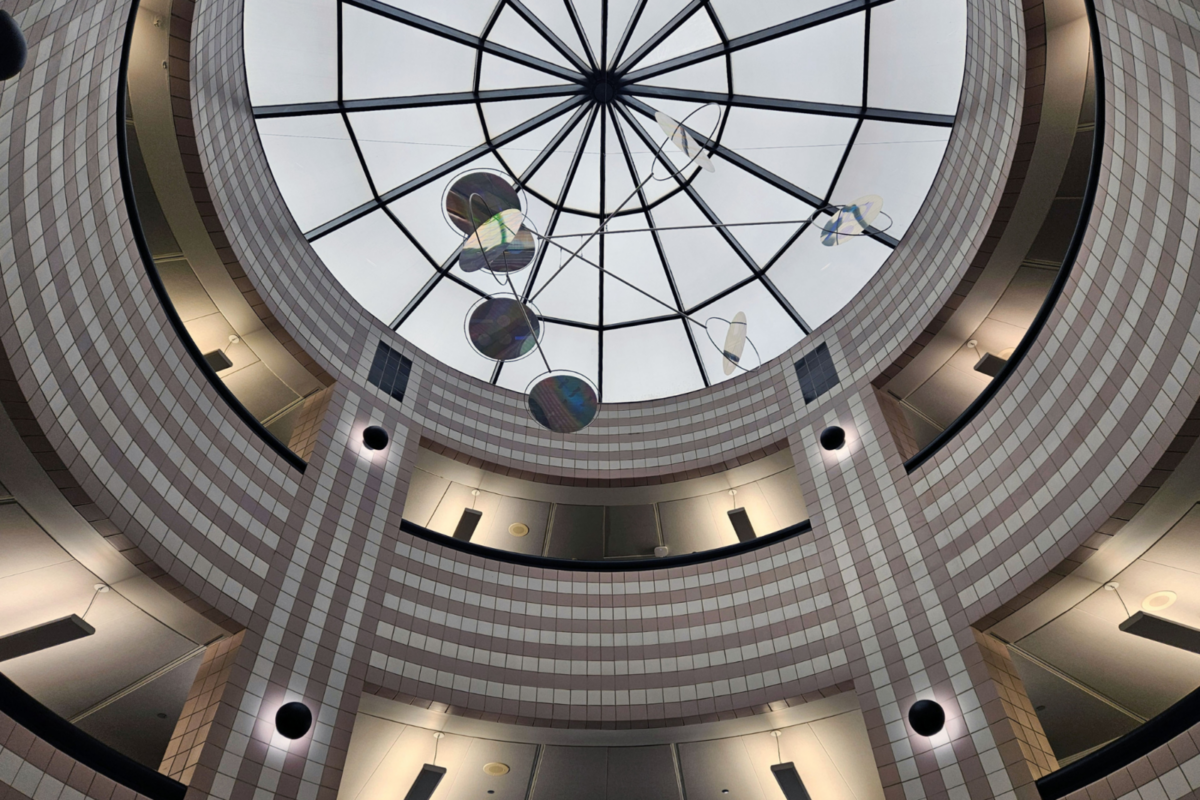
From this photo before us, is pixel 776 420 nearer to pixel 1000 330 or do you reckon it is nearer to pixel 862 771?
pixel 1000 330

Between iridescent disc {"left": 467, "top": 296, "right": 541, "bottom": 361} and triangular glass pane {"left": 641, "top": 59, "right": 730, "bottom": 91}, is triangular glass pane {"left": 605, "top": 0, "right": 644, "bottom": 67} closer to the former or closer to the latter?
triangular glass pane {"left": 641, "top": 59, "right": 730, "bottom": 91}

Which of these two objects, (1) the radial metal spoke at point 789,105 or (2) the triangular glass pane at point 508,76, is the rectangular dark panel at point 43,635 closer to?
(2) the triangular glass pane at point 508,76

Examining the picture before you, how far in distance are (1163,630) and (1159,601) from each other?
416 mm

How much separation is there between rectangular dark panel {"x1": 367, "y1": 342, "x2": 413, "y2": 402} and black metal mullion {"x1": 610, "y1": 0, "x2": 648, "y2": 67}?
7288 mm

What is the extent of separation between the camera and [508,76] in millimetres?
14883

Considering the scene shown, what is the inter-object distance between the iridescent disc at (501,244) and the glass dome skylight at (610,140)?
467 centimetres

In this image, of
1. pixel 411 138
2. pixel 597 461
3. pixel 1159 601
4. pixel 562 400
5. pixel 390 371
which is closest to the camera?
pixel 562 400

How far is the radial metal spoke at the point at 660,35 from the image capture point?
14039 mm

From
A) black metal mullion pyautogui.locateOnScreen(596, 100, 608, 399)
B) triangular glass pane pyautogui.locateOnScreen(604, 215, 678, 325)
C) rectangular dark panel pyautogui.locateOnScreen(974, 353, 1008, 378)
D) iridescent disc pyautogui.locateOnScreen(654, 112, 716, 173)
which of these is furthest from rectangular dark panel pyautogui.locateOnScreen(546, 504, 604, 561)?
iridescent disc pyautogui.locateOnScreen(654, 112, 716, 173)

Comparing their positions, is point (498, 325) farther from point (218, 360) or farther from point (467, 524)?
point (467, 524)

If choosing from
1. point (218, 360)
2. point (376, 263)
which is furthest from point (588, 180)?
point (218, 360)

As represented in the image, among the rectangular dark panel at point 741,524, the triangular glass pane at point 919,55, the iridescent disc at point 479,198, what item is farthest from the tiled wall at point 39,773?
the triangular glass pane at point 919,55

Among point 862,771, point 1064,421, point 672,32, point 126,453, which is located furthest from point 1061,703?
point 126,453

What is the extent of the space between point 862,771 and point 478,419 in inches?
386
